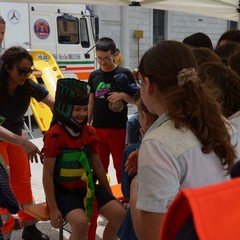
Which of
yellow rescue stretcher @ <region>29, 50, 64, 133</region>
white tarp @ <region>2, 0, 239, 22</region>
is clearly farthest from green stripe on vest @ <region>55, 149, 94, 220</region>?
yellow rescue stretcher @ <region>29, 50, 64, 133</region>

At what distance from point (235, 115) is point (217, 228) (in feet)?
3.89

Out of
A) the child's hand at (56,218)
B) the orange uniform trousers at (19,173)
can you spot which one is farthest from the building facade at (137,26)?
the child's hand at (56,218)

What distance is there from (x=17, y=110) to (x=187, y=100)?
213 cm

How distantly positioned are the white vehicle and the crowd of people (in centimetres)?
452

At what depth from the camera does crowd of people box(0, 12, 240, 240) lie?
1212 mm

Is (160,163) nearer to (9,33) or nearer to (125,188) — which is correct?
(125,188)

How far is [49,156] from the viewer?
2516 mm

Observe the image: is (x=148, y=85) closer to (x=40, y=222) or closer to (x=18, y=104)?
(x=18, y=104)

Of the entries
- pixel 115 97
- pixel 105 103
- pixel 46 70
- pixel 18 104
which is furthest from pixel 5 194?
pixel 46 70

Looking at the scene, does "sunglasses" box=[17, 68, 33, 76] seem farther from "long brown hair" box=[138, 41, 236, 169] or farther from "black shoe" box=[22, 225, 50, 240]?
"long brown hair" box=[138, 41, 236, 169]

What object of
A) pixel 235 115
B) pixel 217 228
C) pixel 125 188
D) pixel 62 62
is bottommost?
pixel 62 62

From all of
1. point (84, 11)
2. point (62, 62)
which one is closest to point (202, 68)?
point (62, 62)

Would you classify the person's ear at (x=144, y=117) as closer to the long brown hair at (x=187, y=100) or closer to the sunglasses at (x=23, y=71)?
the long brown hair at (x=187, y=100)

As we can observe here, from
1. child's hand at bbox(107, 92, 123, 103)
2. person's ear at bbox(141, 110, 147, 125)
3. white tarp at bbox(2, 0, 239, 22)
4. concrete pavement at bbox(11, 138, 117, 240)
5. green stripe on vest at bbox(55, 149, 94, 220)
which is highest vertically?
white tarp at bbox(2, 0, 239, 22)
